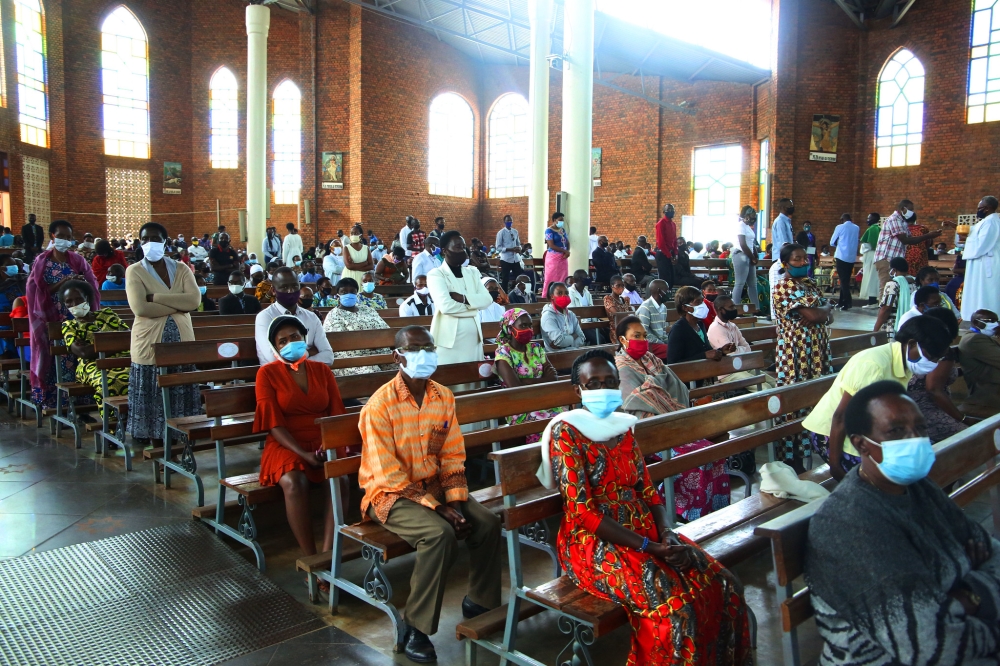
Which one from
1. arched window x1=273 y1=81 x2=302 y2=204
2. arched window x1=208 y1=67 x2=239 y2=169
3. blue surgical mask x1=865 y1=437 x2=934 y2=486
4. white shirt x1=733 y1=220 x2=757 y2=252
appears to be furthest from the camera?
arched window x1=208 y1=67 x2=239 y2=169

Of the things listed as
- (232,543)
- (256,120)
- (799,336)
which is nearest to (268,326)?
(232,543)

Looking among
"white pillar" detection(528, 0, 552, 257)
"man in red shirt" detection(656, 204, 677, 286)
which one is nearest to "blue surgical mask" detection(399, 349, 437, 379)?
"man in red shirt" detection(656, 204, 677, 286)

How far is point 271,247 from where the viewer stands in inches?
741

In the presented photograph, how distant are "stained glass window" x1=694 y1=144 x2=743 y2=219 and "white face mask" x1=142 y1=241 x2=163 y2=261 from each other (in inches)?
749

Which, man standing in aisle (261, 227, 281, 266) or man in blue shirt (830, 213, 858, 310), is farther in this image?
man standing in aisle (261, 227, 281, 266)

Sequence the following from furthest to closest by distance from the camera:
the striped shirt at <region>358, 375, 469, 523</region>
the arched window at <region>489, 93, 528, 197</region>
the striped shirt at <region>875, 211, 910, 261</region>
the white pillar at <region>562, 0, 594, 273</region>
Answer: the arched window at <region>489, 93, 528, 197</region>, the white pillar at <region>562, 0, 594, 273</region>, the striped shirt at <region>875, 211, 910, 261</region>, the striped shirt at <region>358, 375, 469, 523</region>

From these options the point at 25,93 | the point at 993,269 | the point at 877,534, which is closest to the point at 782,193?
the point at 993,269

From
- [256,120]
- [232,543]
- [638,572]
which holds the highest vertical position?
[256,120]

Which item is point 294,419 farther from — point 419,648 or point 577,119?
point 577,119

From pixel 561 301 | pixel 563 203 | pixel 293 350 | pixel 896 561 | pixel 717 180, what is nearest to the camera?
pixel 896 561

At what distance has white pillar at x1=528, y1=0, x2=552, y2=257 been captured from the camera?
49.7 feet

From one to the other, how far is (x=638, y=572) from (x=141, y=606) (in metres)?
2.27

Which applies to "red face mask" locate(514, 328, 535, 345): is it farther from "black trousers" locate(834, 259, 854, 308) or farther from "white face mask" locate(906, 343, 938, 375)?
"black trousers" locate(834, 259, 854, 308)

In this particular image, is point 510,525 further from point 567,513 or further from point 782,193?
point 782,193
